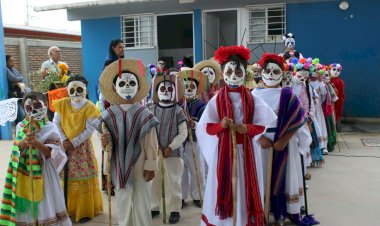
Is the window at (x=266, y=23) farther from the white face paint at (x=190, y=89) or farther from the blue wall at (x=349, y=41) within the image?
the white face paint at (x=190, y=89)

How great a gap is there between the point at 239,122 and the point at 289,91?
28.5 inches

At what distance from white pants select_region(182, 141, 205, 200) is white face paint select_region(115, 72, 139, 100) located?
1523 millimetres

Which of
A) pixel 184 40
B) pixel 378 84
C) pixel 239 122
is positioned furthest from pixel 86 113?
pixel 184 40

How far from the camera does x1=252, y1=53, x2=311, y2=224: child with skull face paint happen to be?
3.97 m

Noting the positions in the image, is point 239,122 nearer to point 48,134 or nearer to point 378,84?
point 48,134

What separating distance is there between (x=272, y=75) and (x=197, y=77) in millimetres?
1163

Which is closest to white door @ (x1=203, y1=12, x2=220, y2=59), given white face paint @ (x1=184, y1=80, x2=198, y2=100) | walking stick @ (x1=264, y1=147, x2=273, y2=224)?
white face paint @ (x1=184, y1=80, x2=198, y2=100)

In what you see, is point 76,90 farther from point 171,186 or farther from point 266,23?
point 266,23

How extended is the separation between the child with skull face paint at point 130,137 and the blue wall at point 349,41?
7632 millimetres

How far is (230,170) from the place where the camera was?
3.63m

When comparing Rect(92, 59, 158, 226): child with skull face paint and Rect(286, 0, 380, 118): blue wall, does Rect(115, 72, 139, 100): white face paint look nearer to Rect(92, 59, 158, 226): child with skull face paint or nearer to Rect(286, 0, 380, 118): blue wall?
Rect(92, 59, 158, 226): child with skull face paint

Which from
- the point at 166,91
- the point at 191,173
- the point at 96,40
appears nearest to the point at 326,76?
the point at 191,173

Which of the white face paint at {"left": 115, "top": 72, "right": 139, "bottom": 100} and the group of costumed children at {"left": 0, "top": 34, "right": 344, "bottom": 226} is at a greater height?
the white face paint at {"left": 115, "top": 72, "right": 139, "bottom": 100}

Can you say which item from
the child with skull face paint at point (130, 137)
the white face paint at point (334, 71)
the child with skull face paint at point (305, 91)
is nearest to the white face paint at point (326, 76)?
the white face paint at point (334, 71)
